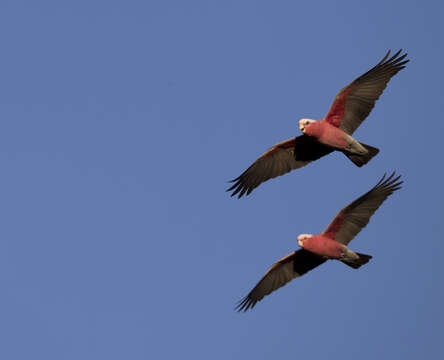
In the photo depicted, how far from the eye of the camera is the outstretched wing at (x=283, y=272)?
2877 cm

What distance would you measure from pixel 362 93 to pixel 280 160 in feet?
11.9

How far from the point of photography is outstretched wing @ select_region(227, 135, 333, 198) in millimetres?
28281

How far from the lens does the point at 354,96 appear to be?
2698 centimetres

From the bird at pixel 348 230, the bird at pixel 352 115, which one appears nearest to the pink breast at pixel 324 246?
the bird at pixel 348 230

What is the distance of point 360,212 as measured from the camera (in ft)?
89.9

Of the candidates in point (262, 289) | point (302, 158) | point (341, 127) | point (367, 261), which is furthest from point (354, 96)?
point (262, 289)

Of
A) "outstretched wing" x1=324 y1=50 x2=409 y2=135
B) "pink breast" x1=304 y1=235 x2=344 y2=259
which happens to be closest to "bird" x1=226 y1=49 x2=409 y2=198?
"outstretched wing" x1=324 y1=50 x2=409 y2=135

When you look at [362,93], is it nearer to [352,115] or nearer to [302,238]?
[352,115]

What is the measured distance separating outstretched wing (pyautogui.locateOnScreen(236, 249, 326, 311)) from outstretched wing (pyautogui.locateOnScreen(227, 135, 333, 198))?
8.73 feet

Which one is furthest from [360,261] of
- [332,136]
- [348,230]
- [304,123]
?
[304,123]

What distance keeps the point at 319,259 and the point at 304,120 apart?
4.94m

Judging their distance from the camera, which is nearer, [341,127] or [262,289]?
[341,127]

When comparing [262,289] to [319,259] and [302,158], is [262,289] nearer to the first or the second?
[319,259]

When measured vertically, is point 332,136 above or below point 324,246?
above
